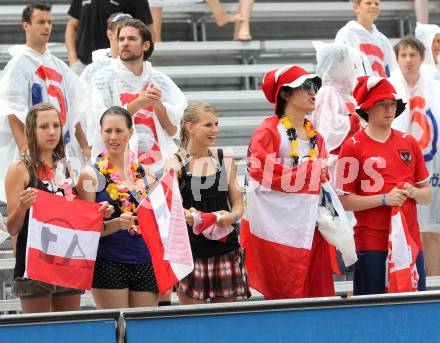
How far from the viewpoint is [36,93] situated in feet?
19.6

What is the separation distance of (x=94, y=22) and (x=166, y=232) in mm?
3168

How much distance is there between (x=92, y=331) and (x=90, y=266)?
2.88 ft

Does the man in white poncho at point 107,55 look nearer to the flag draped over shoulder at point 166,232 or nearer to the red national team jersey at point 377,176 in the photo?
the red national team jersey at point 377,176

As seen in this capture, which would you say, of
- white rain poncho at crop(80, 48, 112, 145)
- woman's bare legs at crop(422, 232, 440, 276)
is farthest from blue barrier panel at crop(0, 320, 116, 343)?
woman's bare legs at crop(422, 232, 440, 276)

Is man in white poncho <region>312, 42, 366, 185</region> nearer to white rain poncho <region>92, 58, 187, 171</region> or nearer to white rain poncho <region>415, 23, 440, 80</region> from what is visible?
white rain poncho <region>92, 58, 187, 171</region>

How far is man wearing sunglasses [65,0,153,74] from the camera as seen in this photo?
7211mm

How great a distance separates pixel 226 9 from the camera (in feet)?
30.0

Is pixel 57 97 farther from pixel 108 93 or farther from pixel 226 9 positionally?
pixel 226 9

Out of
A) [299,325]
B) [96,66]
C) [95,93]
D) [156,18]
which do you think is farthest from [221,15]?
[299,325]

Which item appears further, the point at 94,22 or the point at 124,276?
the point at 94,22

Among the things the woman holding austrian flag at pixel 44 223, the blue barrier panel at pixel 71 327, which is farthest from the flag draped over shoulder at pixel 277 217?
the blue barrier panel at pixel 71 327

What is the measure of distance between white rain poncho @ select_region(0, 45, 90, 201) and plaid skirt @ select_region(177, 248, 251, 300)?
1.37m

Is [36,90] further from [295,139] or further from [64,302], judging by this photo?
[295,139]

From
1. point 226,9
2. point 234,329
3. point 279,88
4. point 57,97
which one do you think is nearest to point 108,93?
point 57,97
